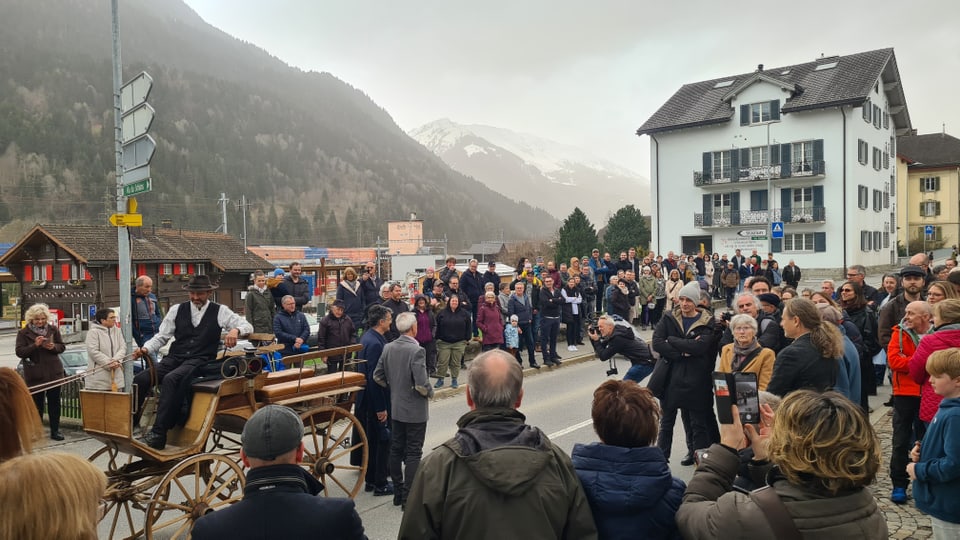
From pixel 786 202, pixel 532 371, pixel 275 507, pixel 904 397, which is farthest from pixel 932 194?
pixel 275 507

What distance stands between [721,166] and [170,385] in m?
48.2

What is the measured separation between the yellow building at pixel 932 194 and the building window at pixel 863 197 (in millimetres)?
26065

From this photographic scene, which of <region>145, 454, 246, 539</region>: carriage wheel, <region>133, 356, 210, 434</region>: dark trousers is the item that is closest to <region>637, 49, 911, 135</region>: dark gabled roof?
<region>133, 356, 210, 434</region>: dark trousers

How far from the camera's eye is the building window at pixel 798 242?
4603 centimetres

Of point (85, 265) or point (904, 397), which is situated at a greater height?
point (85, 265)

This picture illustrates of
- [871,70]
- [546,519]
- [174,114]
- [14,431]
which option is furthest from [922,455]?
[174,114]

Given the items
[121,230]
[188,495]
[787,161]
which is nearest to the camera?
[188,495]

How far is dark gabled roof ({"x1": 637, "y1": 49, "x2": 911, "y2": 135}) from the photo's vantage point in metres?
43.8

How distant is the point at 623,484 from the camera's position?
9.80 ft

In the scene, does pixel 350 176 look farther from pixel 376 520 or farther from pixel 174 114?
pixel 376 520

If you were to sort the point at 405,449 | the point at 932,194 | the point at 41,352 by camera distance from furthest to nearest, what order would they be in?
the point at 932,194 → the point at 41,352 → the point at 405,449

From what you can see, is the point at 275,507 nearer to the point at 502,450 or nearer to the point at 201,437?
the point at 502,450

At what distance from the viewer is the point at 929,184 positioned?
72.3 m

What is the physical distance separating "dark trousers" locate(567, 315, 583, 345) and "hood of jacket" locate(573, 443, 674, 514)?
14027 millimetres
